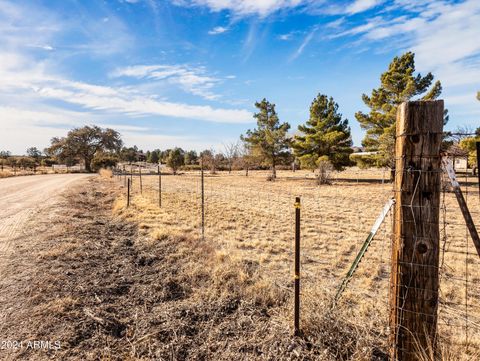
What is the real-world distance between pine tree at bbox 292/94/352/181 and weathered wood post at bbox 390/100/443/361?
2351cm

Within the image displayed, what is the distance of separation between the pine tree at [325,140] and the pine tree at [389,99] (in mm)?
3135

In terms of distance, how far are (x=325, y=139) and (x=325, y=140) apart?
0.63ft

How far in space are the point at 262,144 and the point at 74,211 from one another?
21.8 m

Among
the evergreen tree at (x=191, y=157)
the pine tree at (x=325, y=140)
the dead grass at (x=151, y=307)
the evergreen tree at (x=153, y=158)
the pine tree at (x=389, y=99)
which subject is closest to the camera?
the dead grass at (x=151, y=307)

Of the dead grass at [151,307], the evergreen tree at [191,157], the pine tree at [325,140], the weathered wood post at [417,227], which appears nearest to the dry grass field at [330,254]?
the weathered wood post at [417,227]

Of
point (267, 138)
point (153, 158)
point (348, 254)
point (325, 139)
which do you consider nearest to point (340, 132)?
point (325, 139)

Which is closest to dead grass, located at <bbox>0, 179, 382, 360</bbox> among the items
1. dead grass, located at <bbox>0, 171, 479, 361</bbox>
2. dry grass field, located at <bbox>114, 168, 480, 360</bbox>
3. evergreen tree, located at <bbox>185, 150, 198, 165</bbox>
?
dead grass, located at <bbox>0, 171, 479, 361</bbox>

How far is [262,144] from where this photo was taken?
30000mm

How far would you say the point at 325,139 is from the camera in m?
25.3

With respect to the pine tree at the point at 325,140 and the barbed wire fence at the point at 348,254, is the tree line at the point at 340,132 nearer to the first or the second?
the pine tree at the point at 325,140

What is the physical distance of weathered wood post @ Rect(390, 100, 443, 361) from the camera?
2.23m

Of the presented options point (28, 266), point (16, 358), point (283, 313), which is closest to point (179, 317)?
point (283, 313)

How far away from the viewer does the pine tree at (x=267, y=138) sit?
29.3m

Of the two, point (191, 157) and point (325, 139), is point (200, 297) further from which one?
point (191, 157)
